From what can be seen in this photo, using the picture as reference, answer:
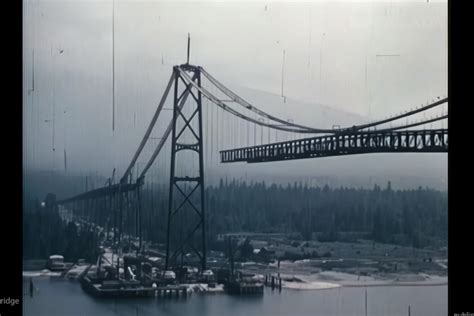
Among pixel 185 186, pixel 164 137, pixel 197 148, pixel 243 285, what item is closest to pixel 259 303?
pixel 243 285

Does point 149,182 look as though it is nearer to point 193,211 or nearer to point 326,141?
point 193,211

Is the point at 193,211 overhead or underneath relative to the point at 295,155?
underneath

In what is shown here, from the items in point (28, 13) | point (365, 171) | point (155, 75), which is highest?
point (28, 13)

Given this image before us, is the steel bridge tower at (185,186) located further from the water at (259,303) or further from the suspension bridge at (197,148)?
the water at (259,303)

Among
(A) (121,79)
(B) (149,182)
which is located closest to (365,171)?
(B) (149,182)

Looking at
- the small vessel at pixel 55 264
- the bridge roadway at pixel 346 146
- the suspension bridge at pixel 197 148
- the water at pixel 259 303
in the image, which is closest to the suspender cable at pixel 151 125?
the suspension bridge at pixel 197 148

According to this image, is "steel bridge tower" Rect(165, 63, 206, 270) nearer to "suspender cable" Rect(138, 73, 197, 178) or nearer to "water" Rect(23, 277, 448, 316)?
"suspender cable" Rect(138, 73, 197, 178)

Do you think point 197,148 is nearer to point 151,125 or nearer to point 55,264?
point 151,125
